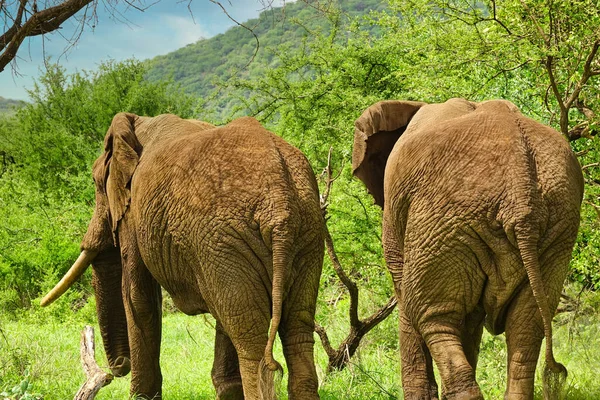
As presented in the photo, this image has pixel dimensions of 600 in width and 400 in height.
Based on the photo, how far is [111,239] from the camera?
7086 millimetres

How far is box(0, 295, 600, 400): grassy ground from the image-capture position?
7066 mm

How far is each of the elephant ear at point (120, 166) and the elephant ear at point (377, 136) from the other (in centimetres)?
174

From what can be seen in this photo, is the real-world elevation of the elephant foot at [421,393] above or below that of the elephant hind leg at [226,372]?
below

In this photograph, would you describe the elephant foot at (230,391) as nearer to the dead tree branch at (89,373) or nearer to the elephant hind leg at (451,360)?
the dead tree branch at (89,373)

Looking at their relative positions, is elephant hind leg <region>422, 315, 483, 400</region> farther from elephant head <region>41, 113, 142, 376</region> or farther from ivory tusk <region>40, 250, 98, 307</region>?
ivory tusk <region>40, 250, 98, 307</region>

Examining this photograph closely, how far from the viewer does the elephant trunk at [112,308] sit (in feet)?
23.8

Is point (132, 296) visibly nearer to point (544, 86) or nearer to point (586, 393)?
point (586, 393)

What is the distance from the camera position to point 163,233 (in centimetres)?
572

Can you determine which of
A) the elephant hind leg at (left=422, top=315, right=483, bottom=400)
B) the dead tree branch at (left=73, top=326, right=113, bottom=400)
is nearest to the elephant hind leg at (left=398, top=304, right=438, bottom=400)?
the elephant hind leg at (left=422, top=315, right=483, bottom=400)

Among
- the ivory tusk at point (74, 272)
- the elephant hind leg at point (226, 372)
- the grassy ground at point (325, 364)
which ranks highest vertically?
the ivory tusk at point (74, 272)

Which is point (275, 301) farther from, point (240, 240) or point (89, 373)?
point (89, 373)

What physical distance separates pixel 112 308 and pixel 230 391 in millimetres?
1647

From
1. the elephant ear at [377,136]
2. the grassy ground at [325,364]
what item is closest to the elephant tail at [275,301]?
the grassy ground at [325,364]

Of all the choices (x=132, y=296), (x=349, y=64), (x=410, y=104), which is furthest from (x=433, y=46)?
(x=349, y=64)
